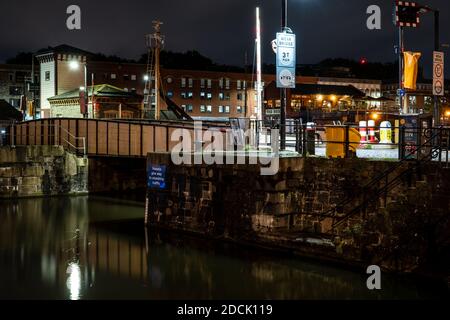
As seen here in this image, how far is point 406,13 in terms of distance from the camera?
70.9 feet

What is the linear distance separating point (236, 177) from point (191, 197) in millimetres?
2631

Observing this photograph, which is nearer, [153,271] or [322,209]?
[153,271]

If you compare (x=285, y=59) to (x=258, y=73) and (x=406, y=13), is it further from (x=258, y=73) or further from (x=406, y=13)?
(x=406, y=13)

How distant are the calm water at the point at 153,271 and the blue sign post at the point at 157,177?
6.38 feet

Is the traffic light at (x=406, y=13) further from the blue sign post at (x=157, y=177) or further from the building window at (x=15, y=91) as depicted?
the building window at (x=15, y=91)

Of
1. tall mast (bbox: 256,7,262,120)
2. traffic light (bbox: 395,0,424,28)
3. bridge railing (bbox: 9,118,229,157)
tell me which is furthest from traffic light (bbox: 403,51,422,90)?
bridge railing (bbox: 9,118,229,157)

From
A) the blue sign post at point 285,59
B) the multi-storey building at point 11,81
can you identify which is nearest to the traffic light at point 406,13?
the blue sign post at point 285,59

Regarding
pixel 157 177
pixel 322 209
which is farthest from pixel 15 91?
pixel 322 209

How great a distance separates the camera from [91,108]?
55031 millimetres

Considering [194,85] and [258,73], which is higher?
[194,85]

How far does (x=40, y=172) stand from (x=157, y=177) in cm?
1606
